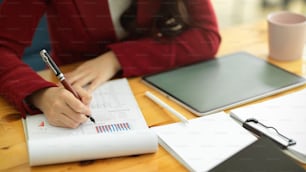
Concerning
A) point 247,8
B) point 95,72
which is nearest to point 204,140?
point 95,72

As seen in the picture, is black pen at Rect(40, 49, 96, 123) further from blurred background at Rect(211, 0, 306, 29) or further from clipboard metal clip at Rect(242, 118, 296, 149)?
blurred background at Rect(211, 0, 306, 29)

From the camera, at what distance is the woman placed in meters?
0.99

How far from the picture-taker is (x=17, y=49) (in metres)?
1.11

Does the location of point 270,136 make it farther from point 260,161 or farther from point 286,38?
point 286,38

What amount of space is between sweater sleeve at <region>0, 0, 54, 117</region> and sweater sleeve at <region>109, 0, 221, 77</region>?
0.70 feet

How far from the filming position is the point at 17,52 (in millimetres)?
1112

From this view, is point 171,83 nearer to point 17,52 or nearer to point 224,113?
point 224,113

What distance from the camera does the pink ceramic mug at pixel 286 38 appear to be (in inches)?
44.3

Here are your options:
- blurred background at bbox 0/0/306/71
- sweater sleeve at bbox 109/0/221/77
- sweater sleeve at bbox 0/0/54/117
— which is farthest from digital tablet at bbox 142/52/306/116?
blurred background at bbox 0/0/306/71

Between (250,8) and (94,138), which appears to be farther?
(250,8)

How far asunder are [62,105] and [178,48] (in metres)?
0.39

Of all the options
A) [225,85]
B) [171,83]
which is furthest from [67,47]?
[225,85]

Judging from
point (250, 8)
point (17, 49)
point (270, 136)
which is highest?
point (17, 49)

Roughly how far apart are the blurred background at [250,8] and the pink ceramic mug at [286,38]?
1632 mm
